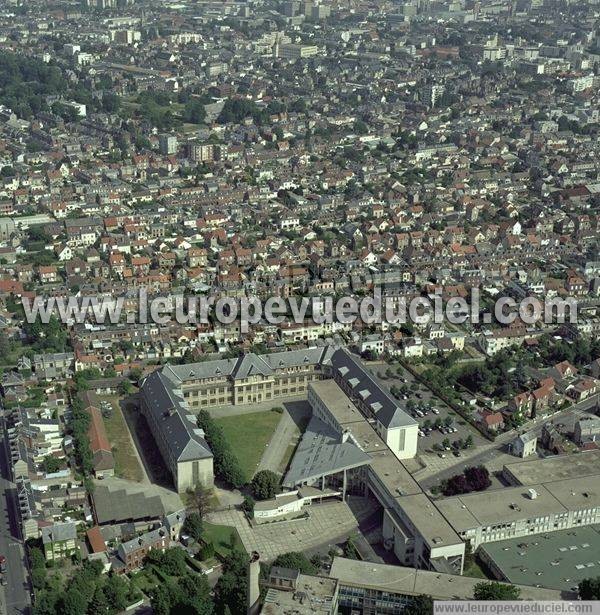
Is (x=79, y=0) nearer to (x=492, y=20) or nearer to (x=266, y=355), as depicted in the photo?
(x=492, y=20)

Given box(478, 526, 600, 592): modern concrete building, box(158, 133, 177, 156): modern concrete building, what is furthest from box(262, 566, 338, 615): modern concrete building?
box(158, 133, 177, 156): modern concrete building

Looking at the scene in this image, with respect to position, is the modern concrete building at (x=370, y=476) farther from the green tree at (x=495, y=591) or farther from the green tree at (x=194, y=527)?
the green tree at (x=194, y=527)

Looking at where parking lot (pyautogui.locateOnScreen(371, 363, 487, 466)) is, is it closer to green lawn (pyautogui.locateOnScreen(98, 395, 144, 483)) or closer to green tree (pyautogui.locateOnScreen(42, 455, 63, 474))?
green lawn (pyautogui.locateOnScreen(98, 395, 144, 483))

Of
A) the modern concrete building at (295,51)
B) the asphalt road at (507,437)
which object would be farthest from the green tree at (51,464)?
the modern concrete building at (295,51)

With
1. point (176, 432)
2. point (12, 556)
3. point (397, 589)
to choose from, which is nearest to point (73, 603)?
point (12, 556)

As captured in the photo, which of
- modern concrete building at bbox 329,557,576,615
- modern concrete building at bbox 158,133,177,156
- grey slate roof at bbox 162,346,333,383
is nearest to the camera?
modern concrete building at bbox 329,557,576,615

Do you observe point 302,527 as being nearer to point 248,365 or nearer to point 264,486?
point 264,486
